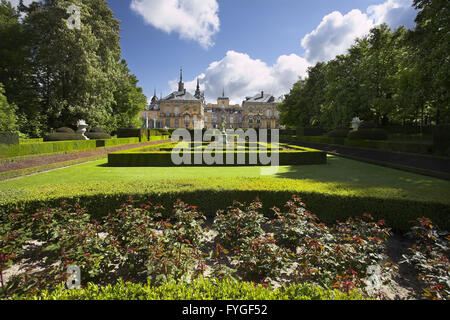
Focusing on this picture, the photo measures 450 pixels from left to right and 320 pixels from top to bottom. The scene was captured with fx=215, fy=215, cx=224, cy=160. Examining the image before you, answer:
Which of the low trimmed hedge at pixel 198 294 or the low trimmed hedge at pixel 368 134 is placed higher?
the low trimmed hedge at pixel 368 134

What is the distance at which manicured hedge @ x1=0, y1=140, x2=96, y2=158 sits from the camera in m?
10.5

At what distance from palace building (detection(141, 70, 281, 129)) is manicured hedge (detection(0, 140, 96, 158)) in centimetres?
5138

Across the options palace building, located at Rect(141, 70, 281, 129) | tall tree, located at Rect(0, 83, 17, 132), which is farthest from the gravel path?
palace building, located at Rect(141, 70, 281, 129)

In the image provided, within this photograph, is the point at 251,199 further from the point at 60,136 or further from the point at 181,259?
the point at 60,136

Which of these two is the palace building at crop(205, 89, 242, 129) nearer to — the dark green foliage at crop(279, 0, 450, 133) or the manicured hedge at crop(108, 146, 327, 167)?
the dark green foliage at crop(279, 0, 450, 133)

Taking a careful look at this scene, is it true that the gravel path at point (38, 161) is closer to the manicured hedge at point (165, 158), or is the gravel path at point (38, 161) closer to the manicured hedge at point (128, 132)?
the manicured hedge at point (165, 158)

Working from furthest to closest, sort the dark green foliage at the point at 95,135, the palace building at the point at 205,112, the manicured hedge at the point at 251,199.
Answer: the palace building at the point at 205,112, the dark green foliage at the point at 95,135, the manicured hedge at the point at 251,199

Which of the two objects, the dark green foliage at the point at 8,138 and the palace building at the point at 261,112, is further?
the palace building at the point at 261,112

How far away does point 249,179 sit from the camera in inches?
219

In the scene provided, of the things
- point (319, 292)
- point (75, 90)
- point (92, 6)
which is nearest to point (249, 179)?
point (319, 292)

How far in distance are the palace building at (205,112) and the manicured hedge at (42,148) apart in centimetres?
5138

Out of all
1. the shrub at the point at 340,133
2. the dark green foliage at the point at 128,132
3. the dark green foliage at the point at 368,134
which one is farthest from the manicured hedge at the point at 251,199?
the dark green foliage at the point at 128,132

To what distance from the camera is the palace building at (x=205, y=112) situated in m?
71.9

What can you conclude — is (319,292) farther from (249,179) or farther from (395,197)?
(249,179)
